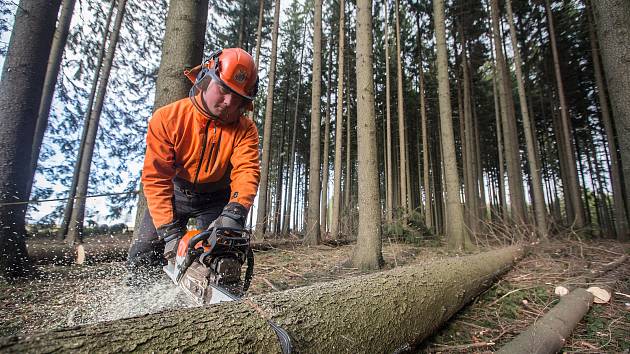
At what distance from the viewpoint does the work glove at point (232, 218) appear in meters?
1.74

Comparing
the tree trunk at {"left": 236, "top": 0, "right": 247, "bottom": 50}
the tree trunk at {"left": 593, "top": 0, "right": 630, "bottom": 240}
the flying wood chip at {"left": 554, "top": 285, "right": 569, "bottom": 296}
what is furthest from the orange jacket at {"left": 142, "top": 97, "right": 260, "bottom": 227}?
the tree trunk at {"left": 236, "top": 0, "right": 247, "bottom": 50}

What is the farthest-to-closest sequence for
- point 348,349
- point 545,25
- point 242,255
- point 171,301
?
point 545,25
point 171,301
point 242,255
point 348,349

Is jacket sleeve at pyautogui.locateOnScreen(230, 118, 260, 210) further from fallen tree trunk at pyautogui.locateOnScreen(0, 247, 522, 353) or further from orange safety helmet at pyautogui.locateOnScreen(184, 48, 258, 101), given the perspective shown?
fallen tree trunk at pyautogui.locateOnScreen(0, 247, 522, 353)

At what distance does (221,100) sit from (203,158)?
46cm

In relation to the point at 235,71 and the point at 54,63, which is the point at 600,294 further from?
the point at 54,63

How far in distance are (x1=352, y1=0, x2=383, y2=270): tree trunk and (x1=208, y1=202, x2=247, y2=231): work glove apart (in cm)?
280

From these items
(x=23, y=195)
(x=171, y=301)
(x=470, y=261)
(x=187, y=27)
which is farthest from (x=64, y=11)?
(x=470, y=261)

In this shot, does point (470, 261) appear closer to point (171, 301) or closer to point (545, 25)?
point (171, 301)

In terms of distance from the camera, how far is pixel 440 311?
2.20 m

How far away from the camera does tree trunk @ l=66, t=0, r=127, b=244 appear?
855cm

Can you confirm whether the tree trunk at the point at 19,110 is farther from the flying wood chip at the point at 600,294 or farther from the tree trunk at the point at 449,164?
the tree trunk at the point at 449,164

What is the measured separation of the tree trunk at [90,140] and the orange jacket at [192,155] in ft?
27.4

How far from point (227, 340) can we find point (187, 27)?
3.10m

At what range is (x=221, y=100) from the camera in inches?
80.2
